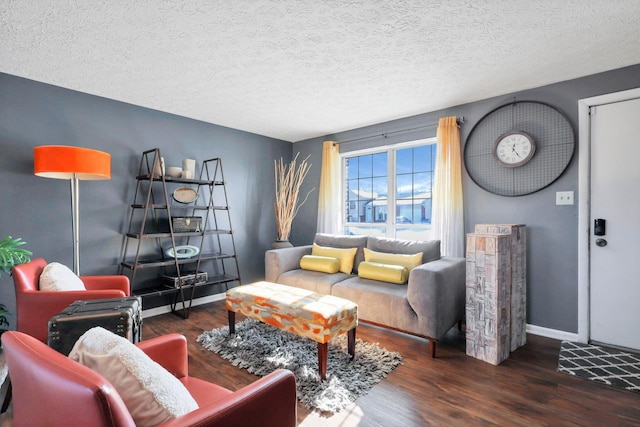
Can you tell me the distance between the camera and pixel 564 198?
2.71 metres

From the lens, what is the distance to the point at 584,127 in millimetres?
2607

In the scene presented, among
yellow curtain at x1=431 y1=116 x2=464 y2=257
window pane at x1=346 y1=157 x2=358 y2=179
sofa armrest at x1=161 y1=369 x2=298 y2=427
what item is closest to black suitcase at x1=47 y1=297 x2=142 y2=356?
sofa armrest at x1=161 y1=369 x2=298 y2=427

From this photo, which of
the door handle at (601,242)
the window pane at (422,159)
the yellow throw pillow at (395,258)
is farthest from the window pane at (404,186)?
the door handle at (601,242)

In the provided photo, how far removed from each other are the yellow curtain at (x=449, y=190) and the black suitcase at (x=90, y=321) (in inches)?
114

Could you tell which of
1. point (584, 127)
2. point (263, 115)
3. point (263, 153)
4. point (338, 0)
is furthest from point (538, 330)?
point (263, 153)

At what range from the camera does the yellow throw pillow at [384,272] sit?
2.84 metres

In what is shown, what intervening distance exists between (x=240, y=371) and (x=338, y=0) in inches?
94.4

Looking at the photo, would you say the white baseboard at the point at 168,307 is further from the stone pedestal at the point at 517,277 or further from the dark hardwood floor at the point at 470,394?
the stone pedestal at the point at 517,277

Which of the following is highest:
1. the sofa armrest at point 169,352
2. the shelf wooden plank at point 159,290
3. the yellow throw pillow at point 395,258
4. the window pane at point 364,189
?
the window pane at point 364,189

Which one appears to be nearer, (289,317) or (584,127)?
(289,317)

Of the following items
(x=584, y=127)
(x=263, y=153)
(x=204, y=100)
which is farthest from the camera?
(x=263, y=153)

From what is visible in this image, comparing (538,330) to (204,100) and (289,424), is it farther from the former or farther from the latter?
(204,100)

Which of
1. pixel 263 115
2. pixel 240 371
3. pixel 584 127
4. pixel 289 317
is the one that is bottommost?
pixel 240 371

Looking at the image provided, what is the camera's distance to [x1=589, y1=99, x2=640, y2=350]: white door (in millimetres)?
2422
